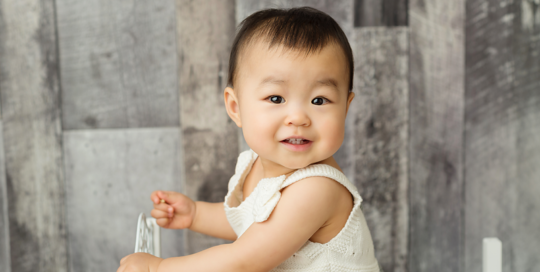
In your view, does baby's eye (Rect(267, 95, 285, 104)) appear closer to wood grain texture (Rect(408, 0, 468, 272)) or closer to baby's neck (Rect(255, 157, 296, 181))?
baby's neck (Rect(255, 157, 296, 181))

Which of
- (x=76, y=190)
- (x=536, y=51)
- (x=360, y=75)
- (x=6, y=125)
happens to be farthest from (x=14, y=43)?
(x=536, y=51)

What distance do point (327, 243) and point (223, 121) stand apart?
2.00 feet

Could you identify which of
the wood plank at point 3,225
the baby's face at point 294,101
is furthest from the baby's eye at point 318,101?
the wood plank at point 3,225

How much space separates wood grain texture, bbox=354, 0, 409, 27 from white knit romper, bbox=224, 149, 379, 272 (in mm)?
624

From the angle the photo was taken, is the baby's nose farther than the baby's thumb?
No

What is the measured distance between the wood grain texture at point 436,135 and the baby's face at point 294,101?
60 cm

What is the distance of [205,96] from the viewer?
119cm

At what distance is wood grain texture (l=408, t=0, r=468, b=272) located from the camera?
115 cm

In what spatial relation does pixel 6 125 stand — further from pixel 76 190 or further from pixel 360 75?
pixel 360 75

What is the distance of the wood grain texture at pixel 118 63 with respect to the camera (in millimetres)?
1182

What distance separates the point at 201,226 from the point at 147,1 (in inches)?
27.9

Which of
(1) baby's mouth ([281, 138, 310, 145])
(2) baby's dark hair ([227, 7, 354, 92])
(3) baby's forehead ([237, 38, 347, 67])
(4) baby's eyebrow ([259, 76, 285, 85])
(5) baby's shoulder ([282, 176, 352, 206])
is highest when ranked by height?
(2) baby's dark hair ([227, 7, 354, 92])

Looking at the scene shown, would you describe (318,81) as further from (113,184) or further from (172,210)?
(113,184)

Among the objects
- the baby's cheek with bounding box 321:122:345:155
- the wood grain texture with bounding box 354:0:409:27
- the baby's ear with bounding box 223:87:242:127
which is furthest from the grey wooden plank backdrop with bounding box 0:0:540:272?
the baby's cheek with bounding box 321:122:345:155
